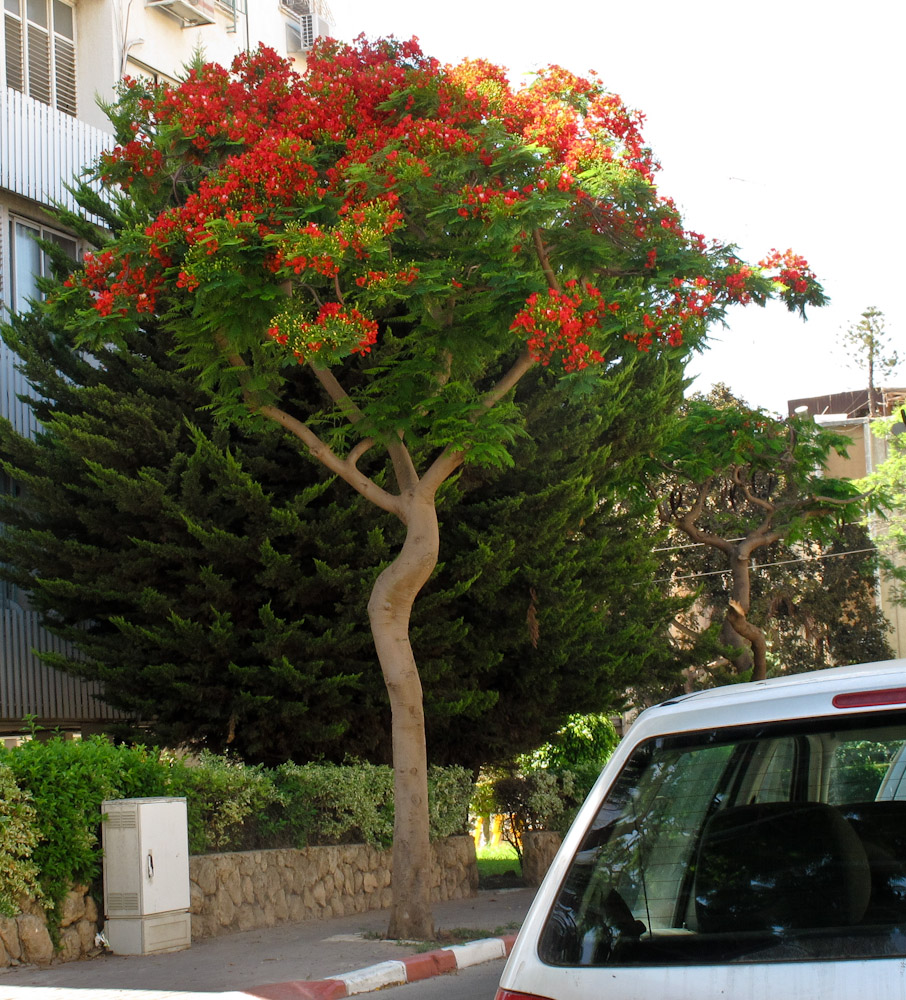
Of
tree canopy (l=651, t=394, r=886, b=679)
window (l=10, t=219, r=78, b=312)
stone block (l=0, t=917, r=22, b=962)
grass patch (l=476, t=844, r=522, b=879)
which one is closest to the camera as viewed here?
stone block (l=0, t=917, r=22, b=962)

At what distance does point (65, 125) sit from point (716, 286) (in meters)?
11.7

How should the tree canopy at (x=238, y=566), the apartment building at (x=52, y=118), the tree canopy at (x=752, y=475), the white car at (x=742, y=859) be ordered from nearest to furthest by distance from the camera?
the white car at (x=742, y=859), the tree canopy at (x=238, y=566), the apartment building at (x=52, y=118), the tree canopy at (x=752, y=475)

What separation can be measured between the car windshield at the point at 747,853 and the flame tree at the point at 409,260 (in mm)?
7453

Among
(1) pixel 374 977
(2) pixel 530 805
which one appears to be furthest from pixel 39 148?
(1) pixel 374 977

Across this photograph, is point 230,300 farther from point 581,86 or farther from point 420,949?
point 420,949

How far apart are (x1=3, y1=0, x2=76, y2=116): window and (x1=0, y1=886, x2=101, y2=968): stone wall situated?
1499 cm

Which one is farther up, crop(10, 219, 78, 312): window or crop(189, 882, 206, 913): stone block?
crop(10, 219, 78, 312): window

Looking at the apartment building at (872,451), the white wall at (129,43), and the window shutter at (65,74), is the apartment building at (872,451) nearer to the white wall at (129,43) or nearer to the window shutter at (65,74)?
the white wall at (129,43)

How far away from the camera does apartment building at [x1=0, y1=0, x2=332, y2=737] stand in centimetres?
1695

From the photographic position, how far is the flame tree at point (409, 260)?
33.2ft

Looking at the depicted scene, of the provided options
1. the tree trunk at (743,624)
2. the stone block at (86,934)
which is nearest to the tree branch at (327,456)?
the stone block at (86,934)

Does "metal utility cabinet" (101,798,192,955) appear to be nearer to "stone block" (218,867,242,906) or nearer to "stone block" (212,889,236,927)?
"stone block" (212,889,236,927)

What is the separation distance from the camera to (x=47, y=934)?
30.6 feet

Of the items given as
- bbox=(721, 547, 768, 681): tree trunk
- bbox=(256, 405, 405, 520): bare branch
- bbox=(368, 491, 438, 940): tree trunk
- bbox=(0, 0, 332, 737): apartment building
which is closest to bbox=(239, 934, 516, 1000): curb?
bbox=(368, 491, 438, 940): tree trunk
